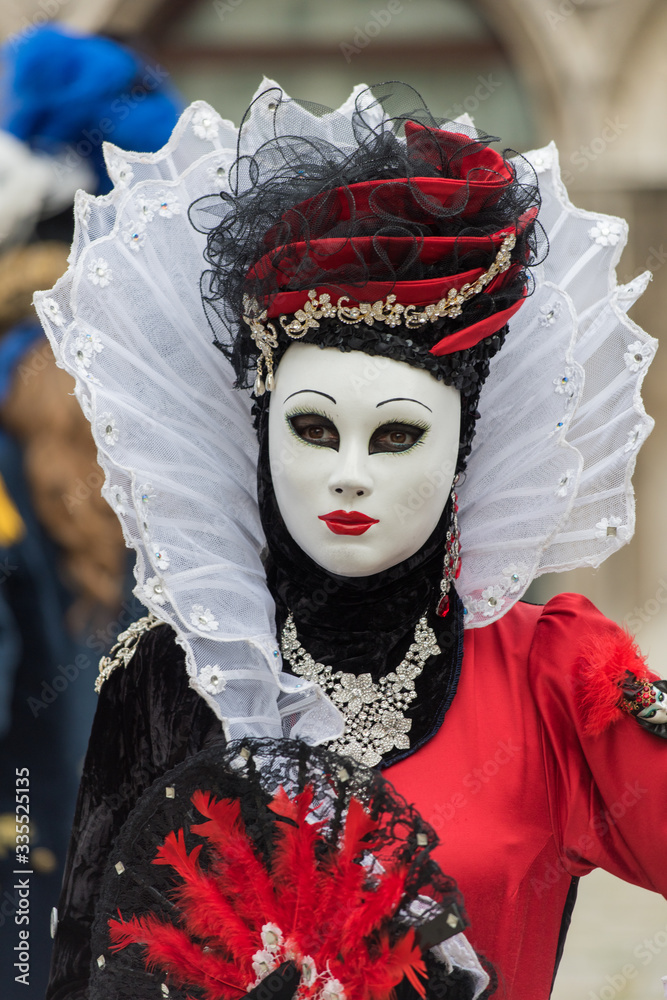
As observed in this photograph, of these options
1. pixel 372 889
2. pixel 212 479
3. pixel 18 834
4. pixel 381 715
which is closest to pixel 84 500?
pixel 18 834

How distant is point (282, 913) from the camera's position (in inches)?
47.4

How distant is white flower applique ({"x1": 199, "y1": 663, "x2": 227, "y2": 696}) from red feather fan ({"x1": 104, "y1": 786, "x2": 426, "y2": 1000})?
0.15 meters

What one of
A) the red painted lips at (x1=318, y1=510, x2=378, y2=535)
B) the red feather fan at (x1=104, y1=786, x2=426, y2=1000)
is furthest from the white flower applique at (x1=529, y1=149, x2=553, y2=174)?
the red feather fan at (x1=104, y1=786, x2=426, y2=1000)

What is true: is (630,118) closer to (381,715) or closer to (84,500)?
(84,500)

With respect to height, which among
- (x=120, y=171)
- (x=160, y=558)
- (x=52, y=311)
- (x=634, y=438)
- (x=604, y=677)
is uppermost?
(x=120, y=171)

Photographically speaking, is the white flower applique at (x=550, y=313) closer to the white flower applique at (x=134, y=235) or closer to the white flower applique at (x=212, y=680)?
the white flower applique at (x=134, y=235)

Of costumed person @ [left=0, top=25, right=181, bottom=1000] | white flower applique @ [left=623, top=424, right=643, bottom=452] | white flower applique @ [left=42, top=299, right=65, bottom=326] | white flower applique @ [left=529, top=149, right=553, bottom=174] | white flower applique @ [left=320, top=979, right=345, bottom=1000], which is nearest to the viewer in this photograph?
white flower applique @ [left=320, top=979, right=345, bottom=1000]

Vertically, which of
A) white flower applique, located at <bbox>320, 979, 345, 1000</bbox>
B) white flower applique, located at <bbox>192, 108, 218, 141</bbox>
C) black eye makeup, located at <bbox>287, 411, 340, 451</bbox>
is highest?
white flower applique, located at <bbox>192, 108, 218, 141</bbox>

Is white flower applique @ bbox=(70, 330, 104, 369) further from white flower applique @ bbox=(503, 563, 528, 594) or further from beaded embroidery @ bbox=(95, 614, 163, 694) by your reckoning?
white flower applique @ bbox=(503, 563, 528, 594)

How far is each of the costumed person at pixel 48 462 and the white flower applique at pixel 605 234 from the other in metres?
1.18

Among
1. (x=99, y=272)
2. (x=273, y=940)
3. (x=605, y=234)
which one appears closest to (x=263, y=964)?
(x=273, y=940)

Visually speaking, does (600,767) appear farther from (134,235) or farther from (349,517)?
(134,235)

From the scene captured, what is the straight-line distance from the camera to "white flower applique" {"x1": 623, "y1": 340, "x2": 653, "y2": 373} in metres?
1.62

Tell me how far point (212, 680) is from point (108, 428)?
1.19 ft
